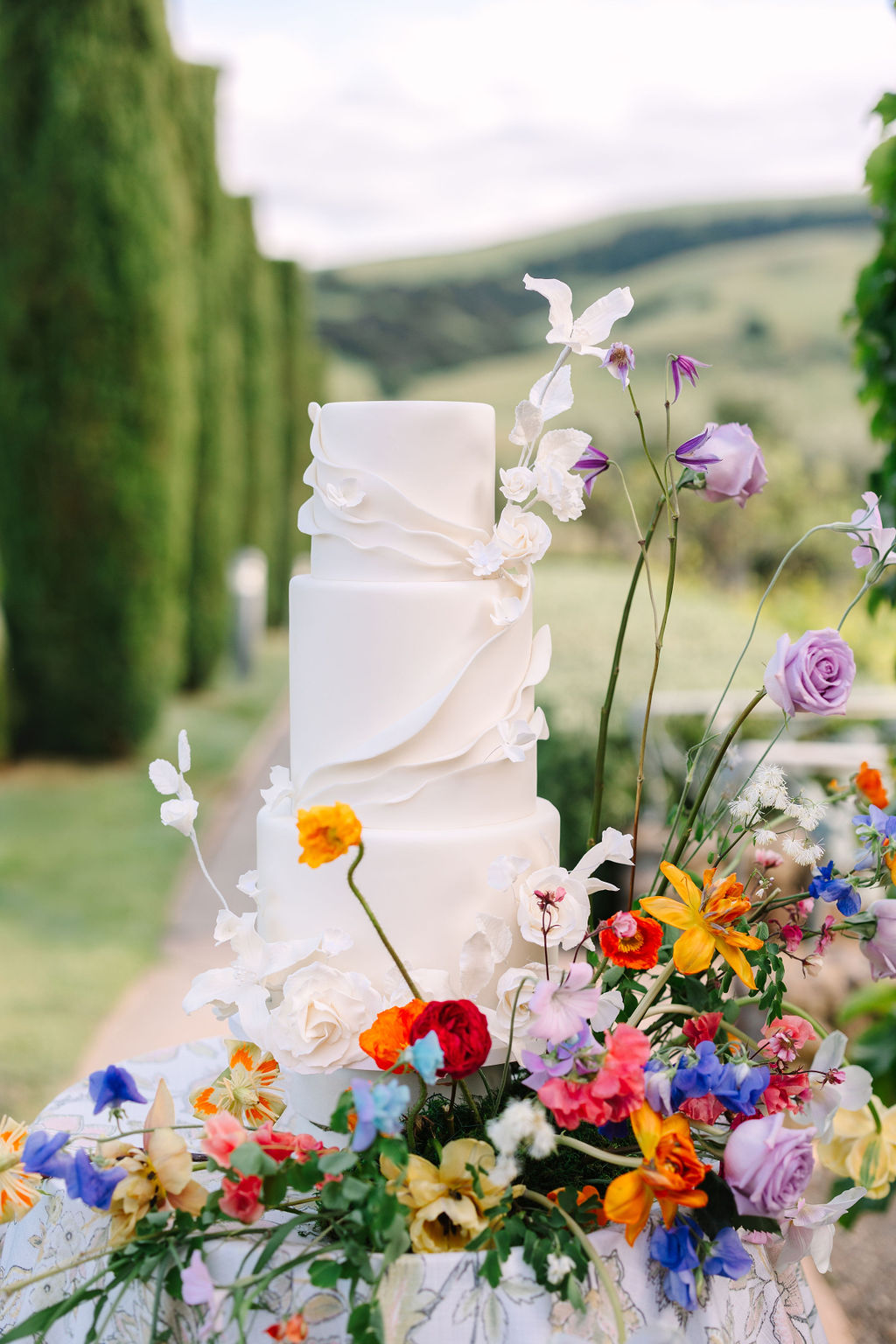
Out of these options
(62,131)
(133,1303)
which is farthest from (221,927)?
(62,131)

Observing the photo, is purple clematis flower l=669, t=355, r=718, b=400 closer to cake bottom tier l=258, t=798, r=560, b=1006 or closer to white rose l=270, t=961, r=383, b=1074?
cake bottom tier l=258, t=798, r=560, b=1006

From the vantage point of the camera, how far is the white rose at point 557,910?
1.21 metres

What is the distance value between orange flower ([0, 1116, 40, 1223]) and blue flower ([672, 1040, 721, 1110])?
0.67 meters

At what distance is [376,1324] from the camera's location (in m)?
0.92

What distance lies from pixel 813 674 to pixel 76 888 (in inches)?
215

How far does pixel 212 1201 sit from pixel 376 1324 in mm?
184

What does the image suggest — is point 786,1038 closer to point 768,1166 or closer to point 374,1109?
point 768,1166

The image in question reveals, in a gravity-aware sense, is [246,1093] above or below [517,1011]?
below

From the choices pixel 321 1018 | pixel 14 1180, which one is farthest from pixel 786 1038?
pixel 14 1180

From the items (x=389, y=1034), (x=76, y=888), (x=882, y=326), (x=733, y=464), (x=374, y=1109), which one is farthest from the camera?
(x=76, y=888)

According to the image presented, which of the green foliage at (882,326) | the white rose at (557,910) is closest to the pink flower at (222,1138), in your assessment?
the white rose at (557,910)

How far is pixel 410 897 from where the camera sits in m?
1.29

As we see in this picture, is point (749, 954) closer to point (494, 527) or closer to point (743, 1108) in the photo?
point (743, 1108)

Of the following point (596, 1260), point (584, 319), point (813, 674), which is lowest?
point (596, 1260)
